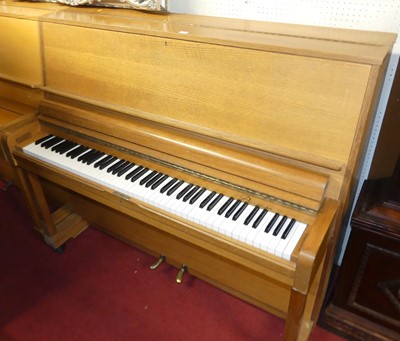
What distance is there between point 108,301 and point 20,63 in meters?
1.32

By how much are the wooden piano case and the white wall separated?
778 millimetres

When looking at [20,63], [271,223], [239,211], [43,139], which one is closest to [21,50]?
[20,63]

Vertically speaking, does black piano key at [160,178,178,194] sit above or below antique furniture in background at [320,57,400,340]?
above

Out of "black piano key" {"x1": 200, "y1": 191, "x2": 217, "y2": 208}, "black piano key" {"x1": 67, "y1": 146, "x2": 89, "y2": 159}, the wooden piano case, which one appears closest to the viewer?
"black piano key" {"x1": 200, "y1": 191, "x2": 217, "y2": 208}

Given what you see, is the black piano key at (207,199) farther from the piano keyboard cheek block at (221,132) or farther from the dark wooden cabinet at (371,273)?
the dark wooden cabinet at (371,273)

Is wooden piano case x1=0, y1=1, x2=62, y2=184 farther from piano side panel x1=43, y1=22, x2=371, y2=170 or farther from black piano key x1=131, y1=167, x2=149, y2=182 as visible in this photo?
black piano key x1=131, y1=167, x2=149, y2=182

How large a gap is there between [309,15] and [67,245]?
6.03ft

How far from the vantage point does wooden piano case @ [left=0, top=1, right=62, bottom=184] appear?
1724 millimetres

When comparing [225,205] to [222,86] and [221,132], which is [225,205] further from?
[222,86]

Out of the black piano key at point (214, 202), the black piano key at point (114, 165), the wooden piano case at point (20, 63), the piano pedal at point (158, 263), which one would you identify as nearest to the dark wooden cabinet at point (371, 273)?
the black piano key at point (214, 202)

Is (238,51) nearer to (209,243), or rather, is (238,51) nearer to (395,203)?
(209,243)

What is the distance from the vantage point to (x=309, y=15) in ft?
4.91

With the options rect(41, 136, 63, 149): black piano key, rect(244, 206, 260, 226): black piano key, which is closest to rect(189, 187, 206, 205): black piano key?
rect(244, 206, 260, 226): black piano key

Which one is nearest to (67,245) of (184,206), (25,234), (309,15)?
(25,234)
